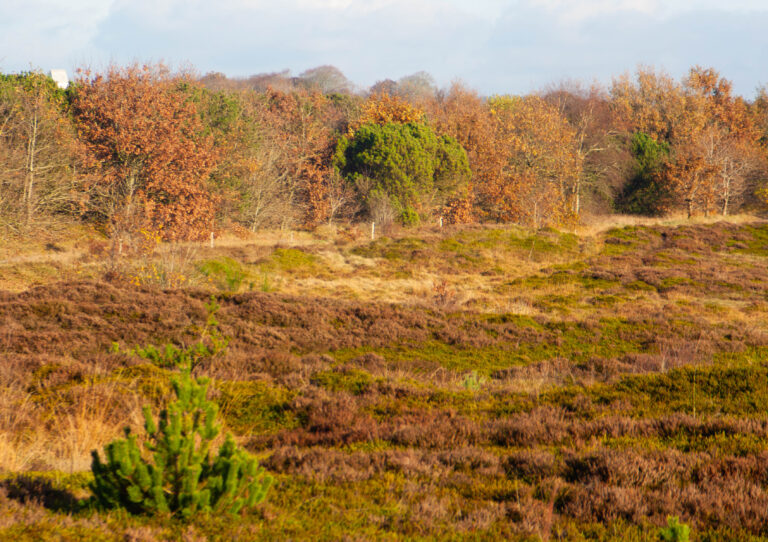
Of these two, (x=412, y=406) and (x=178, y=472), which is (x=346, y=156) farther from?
(x=178, y=472)

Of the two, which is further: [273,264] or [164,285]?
[273,264]

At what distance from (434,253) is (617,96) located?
151 feet

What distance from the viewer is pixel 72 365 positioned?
7824mm

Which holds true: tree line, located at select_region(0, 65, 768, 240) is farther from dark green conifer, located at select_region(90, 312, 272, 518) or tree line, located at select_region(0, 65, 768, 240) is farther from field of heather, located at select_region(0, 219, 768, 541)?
dark green conifer, located at select_region(90, 312, 272, 518)

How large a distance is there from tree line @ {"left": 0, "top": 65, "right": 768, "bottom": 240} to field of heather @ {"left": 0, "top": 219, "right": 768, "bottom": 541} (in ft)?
27.0

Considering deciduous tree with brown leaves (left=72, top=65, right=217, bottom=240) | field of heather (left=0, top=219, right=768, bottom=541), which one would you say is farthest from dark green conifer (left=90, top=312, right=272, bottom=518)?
deciduous tree with brown leaves (left=72, top=65, right=217, bottom=240)

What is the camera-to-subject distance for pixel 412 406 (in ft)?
23.1

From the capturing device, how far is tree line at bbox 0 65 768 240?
1112 inches

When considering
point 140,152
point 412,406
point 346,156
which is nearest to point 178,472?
point 412,406

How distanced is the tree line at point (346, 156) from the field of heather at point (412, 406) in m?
8.24

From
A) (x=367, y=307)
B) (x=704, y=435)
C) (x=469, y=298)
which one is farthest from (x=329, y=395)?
(x=469, y=298)

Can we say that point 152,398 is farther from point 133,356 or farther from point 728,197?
point 728,197

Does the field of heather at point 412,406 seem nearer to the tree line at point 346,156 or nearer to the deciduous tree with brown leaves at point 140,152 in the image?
the tree line at point 346,156

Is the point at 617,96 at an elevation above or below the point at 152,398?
above
